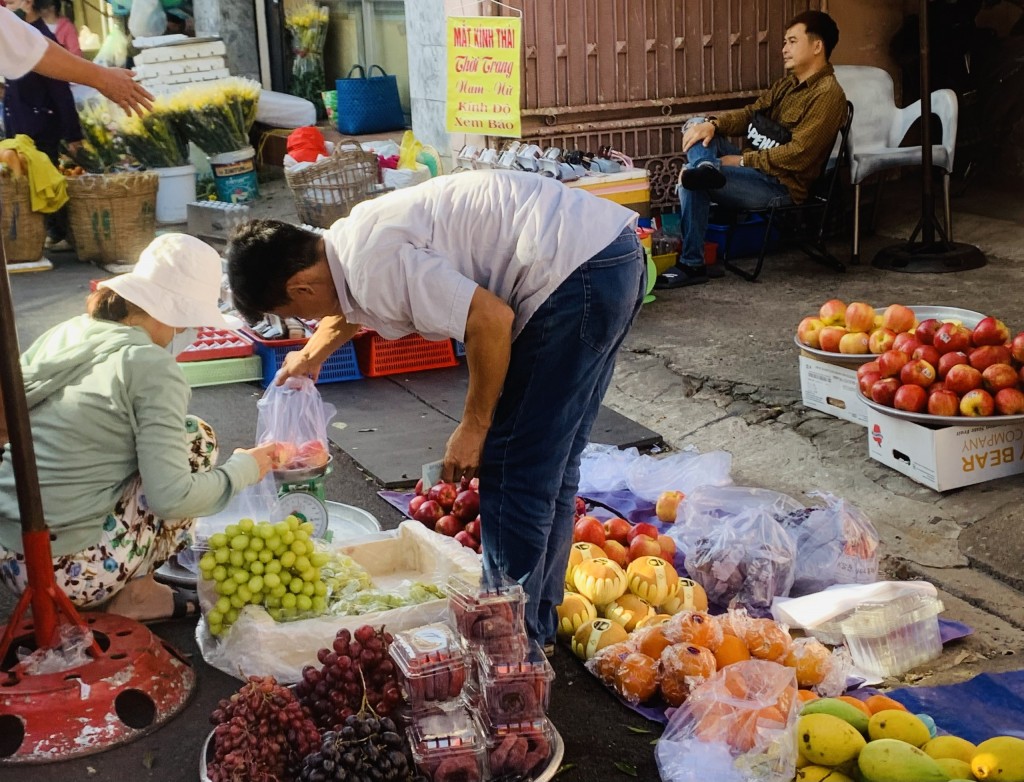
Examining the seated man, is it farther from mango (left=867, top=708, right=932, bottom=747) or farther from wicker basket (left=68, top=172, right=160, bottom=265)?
mango (left=867, top=708, right=932, bottom=747)

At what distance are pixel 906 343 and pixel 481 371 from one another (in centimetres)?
248

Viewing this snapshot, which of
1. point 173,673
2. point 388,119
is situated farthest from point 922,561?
point 388,119

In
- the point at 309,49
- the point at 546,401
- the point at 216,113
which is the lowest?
the point at 546,401

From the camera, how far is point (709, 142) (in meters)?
7.64

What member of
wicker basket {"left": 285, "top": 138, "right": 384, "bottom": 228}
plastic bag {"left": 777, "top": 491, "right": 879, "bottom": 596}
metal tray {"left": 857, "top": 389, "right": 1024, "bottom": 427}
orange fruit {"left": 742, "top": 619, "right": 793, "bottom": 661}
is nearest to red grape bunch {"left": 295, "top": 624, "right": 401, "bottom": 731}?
orange fruit {"left": 742, "top": 619, "right": 793, "bottom": 661}

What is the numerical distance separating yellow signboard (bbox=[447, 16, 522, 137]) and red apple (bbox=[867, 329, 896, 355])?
120 inches

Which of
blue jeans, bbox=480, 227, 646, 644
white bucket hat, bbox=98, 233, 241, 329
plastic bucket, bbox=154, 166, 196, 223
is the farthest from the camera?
plastic bucket, bbox=154, 166, 196, 223

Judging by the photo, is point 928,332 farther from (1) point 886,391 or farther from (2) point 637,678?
(2) point 637,678

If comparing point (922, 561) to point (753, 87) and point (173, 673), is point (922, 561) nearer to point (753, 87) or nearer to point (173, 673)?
point (173, 673)

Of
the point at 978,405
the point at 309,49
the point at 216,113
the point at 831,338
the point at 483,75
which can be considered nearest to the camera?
the point at 978,405

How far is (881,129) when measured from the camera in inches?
318

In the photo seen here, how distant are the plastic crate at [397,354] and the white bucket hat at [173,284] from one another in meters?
2.68

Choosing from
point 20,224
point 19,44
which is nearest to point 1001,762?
point 19,44

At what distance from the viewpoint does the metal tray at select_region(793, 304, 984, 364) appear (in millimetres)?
5095
